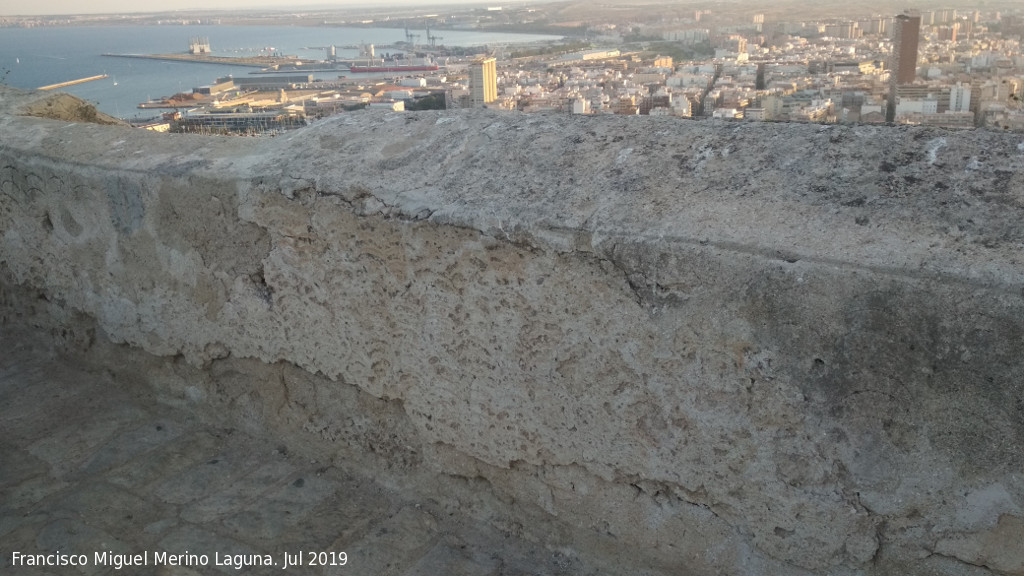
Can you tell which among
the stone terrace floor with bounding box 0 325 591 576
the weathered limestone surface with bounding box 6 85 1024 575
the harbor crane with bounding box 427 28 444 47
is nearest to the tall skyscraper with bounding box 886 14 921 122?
the weathered limestone surface with bounding box 6 85 1024 575

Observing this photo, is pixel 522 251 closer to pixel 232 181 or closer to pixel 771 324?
pixel 771 324

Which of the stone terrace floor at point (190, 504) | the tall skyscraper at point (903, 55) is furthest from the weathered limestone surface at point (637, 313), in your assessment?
the tall skyscraper at point (903, 55)

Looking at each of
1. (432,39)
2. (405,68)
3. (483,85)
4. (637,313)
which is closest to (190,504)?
(637,313)

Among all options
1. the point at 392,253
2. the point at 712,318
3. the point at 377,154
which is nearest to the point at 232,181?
the point at 377,154

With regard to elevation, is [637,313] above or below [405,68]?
below

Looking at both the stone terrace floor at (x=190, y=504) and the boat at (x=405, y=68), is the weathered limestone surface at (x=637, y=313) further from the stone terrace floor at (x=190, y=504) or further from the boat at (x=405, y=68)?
the boat at (x=405, y=68)

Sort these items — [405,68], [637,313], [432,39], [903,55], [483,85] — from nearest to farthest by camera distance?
[637,313] < [903,55] < [483,85] < [405,68] < [432,39]

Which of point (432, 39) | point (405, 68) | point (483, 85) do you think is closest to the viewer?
point (483, 85)

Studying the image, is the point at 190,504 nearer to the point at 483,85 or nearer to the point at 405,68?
the point at 483,85
